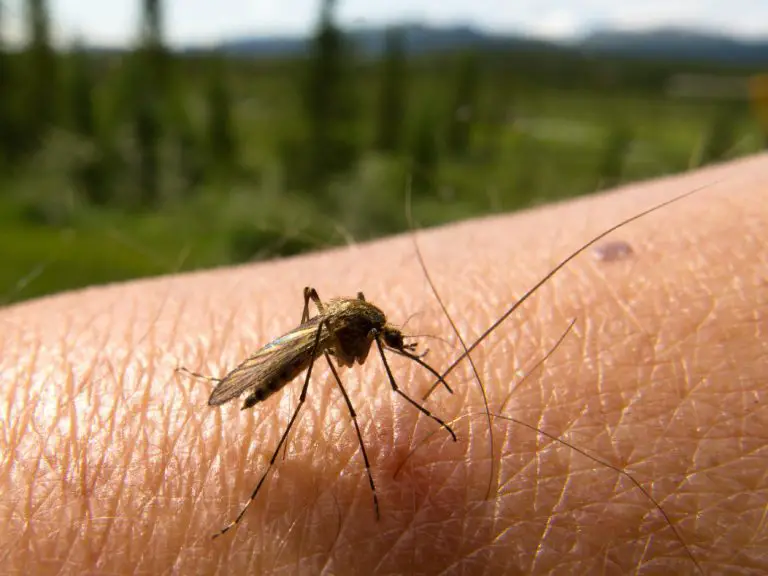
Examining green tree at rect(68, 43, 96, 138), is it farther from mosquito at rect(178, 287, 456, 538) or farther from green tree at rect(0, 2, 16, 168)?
mosquito at rect(178, 287, 456, 538)

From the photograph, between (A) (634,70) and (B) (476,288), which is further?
(A) (634,70)

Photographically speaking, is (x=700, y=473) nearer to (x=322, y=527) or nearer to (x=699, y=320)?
(x=699, y=320)

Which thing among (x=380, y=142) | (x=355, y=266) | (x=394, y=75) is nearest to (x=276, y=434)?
(x=355, y=266)

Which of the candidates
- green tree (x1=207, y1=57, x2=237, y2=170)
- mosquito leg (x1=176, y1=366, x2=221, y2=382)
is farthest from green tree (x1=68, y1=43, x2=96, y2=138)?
mosquito leg (x1=176, y1=366, x2=221, y2=382)

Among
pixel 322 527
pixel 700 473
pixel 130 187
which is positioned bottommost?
pixel 700 473

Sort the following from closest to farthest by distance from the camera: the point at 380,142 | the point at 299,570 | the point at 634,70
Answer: the point at 299,570 < the point at 380,142 < the point at 634,70

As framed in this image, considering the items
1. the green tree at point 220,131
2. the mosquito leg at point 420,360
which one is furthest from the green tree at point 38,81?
the mosquito leg at point 420,360
